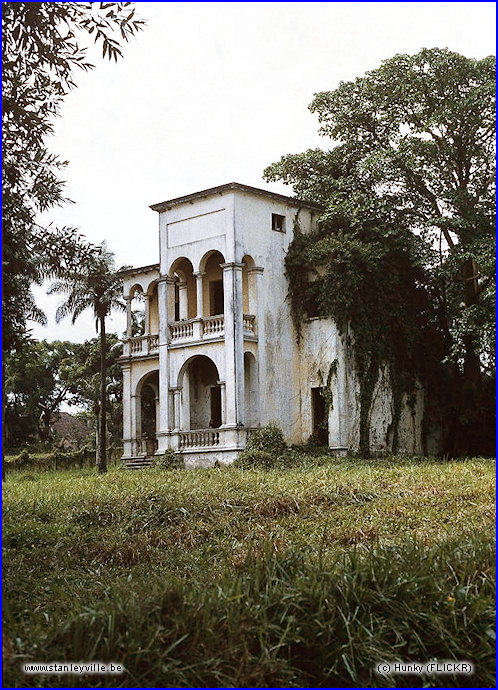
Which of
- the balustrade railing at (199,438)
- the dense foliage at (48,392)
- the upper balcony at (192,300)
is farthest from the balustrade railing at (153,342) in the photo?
the dense foliage at (48,392)

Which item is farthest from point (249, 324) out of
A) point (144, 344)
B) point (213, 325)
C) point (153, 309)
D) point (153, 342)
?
point (153, 309)

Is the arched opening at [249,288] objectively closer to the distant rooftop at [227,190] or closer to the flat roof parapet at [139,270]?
the distant rooftop at [227,190]

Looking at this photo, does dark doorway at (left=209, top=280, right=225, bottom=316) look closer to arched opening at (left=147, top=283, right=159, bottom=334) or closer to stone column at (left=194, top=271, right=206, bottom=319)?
stone column at (left=194, top=271, right=206, bottom=319)

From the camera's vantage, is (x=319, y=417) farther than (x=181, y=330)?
No

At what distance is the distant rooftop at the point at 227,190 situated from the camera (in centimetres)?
2418

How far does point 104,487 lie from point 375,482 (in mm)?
5238

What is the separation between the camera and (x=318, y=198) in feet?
87.0

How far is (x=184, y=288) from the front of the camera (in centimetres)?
2650

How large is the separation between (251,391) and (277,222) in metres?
5.12

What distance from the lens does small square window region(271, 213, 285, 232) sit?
25391 mm

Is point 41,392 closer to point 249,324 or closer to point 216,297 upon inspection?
point 216,297

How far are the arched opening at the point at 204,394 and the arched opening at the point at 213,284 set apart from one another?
64.5 inches

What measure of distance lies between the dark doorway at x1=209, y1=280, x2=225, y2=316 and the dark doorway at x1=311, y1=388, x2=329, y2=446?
4.19m

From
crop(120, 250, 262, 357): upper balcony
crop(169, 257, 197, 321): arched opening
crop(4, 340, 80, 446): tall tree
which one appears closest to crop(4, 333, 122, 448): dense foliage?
crop(4, 340, 80, 446): tall tree
